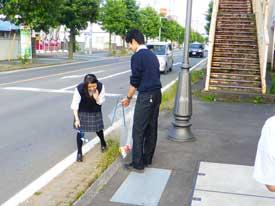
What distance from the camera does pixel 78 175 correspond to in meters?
5.57

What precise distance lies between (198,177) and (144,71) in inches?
61.0

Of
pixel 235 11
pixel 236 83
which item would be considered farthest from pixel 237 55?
pixel 235 11

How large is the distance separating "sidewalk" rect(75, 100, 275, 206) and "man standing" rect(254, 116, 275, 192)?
225 centimetres

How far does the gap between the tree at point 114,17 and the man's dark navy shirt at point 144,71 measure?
149 ft

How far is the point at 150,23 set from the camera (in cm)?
7025

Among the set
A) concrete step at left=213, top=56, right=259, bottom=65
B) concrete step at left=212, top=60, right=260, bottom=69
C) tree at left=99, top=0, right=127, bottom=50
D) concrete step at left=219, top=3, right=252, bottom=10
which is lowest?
concrete step at left=212, top=60, right=260, bottom=69

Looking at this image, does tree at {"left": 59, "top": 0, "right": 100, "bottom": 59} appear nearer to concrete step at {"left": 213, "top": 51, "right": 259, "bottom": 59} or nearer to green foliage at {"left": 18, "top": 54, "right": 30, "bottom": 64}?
green foliage at {"left": 18, "top": 54, "right": 30, "bottom": 64}

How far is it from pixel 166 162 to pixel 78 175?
1301mm

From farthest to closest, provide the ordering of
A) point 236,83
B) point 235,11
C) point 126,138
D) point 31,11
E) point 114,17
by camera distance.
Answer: point 114,17, point 31,11, point 235,11, point 236,83, point 126,138

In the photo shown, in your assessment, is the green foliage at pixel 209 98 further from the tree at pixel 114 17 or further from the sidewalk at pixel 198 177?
the tree at pixel 114 17

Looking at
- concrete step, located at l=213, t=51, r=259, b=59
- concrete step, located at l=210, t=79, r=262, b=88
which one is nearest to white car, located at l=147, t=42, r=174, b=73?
concrete step, located at l=213, t=51, r=259, b=59

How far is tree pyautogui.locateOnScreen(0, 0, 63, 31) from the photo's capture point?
25.3m

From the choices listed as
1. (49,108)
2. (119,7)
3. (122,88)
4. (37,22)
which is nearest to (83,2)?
(37,22)

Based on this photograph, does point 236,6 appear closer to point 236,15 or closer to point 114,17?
point 236,15
